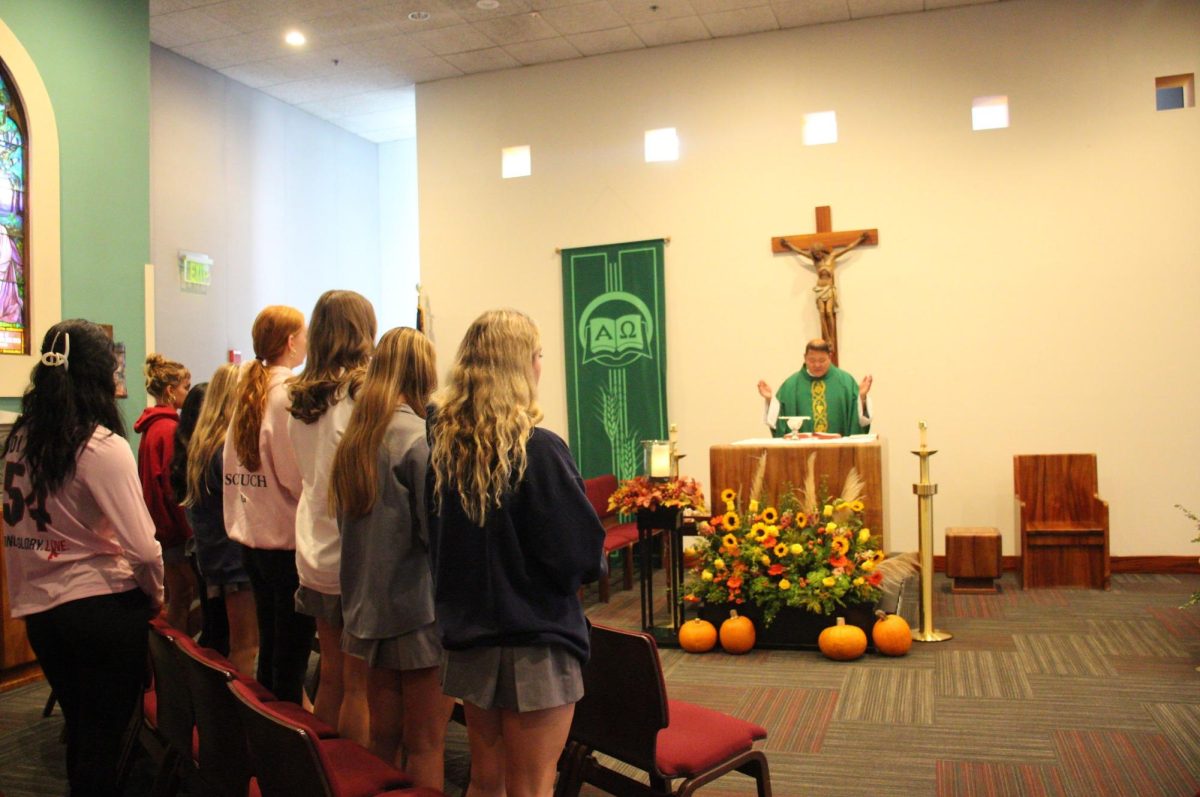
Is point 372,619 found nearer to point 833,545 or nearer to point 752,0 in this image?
point 833,545

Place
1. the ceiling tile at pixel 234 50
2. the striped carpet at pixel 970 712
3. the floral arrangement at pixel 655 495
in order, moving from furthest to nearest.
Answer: the ceiling tile at pixel 234 50 → the floral arrangement at pixel 655 495 → the striped carpet at pixel 970 712

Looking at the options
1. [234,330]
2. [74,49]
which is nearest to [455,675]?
[74,49]

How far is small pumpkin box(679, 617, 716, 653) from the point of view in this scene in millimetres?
4992

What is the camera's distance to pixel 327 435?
2514 millimetres

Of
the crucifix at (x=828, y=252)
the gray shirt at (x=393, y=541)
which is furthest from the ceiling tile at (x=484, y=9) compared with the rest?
Result: the gray shirt at (x=393, y=541)

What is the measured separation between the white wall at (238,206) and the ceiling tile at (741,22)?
4012mm

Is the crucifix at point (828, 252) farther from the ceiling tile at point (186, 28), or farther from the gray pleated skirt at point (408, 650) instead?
the gray pleated skirt at point (408, 650)

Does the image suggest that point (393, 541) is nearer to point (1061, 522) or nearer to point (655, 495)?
point (655, 495)

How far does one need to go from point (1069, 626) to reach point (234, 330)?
659 cm

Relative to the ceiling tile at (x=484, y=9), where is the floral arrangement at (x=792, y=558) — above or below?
below

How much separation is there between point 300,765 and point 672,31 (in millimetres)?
6812

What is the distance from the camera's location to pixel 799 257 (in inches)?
296

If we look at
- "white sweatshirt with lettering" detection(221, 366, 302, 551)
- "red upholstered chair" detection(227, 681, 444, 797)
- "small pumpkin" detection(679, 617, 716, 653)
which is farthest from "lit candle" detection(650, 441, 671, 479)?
"red upholstered chair" detection(227, 681, 444, 797)

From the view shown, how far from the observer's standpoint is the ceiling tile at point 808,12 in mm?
7051
